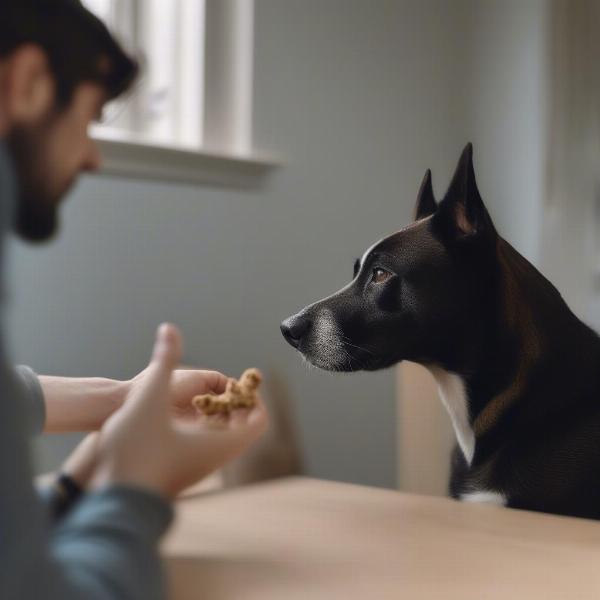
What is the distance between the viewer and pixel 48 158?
9.8 inches

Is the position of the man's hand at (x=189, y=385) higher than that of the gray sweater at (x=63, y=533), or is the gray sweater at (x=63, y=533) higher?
the gray sweater at (x=63, y=533)

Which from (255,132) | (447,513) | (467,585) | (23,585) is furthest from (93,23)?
(255,132)

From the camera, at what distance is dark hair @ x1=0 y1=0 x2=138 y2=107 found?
25 cm

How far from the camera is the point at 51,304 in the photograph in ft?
2.30

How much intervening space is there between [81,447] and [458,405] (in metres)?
0.36

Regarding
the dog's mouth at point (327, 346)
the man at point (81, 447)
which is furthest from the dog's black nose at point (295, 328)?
the man at point (81, 447)

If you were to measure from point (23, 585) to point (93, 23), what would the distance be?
181 millimetres

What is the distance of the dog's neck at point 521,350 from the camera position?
0.54 metres

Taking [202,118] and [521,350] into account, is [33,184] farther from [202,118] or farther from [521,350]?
[202,118]

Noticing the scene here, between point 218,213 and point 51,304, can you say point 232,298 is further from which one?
point 51,304

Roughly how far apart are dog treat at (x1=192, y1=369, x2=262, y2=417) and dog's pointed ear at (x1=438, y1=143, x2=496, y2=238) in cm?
17

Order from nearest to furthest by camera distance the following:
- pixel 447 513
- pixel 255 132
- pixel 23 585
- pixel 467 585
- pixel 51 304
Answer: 1. pixel 23 585
2. pixel 467 585
3. pixel 447 513
4. pixel 51 304
5. pixel 255 132

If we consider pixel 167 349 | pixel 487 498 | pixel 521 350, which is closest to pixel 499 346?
pixel 521 350

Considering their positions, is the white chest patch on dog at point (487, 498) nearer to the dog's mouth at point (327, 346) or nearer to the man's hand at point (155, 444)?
the dog's mouth at point (327, 346)
